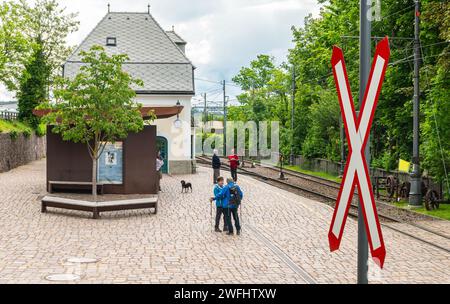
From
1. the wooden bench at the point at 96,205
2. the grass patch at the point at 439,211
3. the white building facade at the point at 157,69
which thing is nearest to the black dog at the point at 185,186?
the wooden bench at the point at 96,205

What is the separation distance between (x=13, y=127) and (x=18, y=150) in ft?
5.41

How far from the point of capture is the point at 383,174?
1382 inches

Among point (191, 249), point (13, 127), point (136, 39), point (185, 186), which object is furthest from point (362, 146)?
point (13, 127)

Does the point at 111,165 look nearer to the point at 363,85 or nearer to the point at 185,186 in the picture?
the point at 185,186

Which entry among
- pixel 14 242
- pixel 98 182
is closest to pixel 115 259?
pixel 14 242

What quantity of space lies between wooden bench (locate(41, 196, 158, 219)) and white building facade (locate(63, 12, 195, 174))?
1990 centimetres

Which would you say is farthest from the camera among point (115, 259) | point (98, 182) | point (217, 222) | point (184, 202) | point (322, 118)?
point (322, 118)

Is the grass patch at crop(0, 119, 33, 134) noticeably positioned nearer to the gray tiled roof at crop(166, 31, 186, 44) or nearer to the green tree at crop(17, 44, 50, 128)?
the green tree at crop(17, 44, 50, 128)

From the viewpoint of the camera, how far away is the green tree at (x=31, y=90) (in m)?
52.2

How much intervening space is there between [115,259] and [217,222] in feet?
13.9

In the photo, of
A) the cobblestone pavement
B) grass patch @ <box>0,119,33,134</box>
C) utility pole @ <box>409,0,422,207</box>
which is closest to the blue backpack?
the cobblestone pavement

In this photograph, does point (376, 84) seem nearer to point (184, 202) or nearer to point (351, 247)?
point (351, 247)

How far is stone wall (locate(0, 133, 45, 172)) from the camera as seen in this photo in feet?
131
